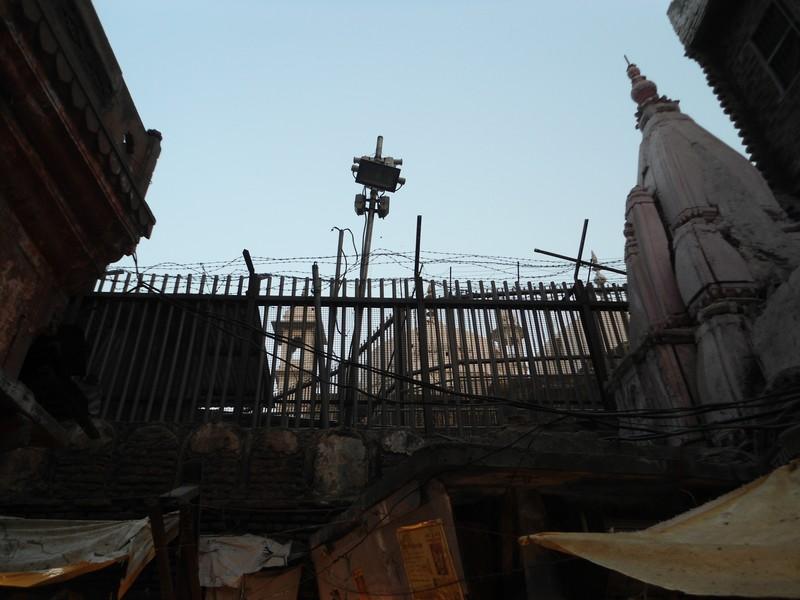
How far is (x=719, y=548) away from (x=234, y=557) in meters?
4.83

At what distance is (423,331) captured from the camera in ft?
26.8

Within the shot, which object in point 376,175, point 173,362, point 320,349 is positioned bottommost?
point 173,362

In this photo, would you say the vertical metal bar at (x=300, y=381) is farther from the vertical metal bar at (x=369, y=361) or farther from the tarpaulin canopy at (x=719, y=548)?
the tarpaulin canopy at (x=719, y=548)

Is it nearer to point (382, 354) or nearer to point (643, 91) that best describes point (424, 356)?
point (382, 354)

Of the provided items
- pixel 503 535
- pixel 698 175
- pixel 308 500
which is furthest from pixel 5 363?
pixel 698 175

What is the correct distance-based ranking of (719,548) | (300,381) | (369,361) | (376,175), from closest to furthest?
(719,548), (300,381), (369,361), (376,175)

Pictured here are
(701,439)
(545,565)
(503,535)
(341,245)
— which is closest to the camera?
(545,565)

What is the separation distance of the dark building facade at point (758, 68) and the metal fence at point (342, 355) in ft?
15.1

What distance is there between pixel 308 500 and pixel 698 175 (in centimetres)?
737

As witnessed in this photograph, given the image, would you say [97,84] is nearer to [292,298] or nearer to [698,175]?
[292,298]

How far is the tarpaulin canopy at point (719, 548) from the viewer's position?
9.07ft

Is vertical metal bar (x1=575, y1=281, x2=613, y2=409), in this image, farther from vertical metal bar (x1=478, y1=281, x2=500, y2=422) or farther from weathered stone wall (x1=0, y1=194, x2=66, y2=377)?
weathered stone wall (x1=0, y1=194, x2=66, y2=377)

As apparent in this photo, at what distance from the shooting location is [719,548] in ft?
10.0

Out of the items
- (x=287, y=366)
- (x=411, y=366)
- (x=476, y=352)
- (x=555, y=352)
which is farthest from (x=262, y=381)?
(x=555, y=352)
